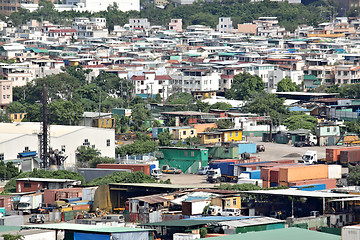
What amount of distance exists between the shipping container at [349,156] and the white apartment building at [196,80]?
16.8m

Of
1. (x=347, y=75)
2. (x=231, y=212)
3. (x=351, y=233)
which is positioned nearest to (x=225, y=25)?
(x=347, y=75)

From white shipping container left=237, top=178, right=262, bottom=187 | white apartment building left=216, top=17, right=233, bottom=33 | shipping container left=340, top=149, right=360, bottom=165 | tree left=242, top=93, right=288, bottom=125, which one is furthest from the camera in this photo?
white apartment building left=216, top=17, right=233, bottom=33

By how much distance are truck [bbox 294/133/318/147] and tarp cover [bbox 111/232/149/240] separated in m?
13.9

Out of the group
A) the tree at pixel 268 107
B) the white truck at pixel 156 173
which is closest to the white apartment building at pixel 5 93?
the tree at pixel 268 107

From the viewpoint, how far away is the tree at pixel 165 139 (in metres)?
26.4

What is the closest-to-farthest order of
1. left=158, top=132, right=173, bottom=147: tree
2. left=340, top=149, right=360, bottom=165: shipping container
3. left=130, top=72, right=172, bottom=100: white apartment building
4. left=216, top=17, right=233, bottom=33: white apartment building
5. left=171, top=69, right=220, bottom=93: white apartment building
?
left=340, top=149, right=360, bottom=165: shipping container → left=158, top=132, right=173, bottom=147: tree → left=130, top=72, right=172, bottom=100: white apartment building → left=171, top=69, right=220, bottom=93: white apartment building → left=216, top=17, right=233, bottom=33: white apartment building

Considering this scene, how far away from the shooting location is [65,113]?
29.5m

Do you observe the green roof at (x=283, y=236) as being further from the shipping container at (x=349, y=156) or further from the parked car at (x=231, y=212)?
the shipping container at (x=349, y=156)

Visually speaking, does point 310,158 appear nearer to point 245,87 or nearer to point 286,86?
point 245,87

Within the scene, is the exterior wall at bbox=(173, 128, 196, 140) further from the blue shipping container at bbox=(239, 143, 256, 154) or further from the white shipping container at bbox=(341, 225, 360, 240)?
the white shipping container at bbox=(341, 225, 360, 240)

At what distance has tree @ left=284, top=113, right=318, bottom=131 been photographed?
29.6 m

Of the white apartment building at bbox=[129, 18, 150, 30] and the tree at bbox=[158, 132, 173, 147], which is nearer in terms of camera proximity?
the tree at bbox=[158, 132, 173, 147]

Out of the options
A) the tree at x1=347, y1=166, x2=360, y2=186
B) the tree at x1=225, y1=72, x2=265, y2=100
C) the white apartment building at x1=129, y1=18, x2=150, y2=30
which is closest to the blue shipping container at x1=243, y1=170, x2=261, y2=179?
the tree at x1=347, y1=166, x2=360, y2=186

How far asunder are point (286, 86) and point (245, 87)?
1.82 meters
